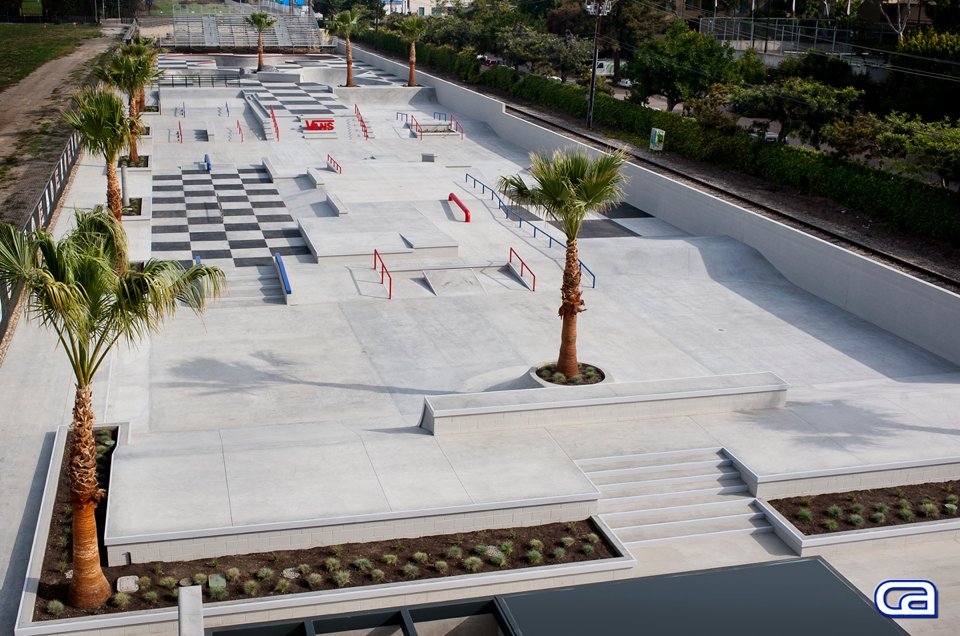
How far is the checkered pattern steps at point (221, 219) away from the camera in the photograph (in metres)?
30.3

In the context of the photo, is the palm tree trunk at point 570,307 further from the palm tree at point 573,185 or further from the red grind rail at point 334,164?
the red grind rail at point 334,164

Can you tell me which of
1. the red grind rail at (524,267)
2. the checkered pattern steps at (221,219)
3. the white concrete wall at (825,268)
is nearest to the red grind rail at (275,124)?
the checkered pattern steps at (221,219)

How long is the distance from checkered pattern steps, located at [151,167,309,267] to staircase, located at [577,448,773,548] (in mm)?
15884

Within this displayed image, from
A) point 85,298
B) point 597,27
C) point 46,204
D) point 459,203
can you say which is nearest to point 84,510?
point 85,298

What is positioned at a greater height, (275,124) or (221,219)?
(275,124)

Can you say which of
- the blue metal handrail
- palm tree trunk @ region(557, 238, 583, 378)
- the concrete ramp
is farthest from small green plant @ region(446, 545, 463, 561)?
the blue metal handrail

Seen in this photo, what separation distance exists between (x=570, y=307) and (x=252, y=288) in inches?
428

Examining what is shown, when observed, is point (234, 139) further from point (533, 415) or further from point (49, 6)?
point (49, 6)

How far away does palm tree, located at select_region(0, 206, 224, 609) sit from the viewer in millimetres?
11453

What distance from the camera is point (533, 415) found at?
18.0 meters

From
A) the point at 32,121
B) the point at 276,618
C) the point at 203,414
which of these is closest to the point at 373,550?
the point at 276,618

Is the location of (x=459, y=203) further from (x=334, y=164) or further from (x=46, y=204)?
(x=46, y=204)

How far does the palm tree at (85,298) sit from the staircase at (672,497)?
292 inches

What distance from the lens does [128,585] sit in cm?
1324
